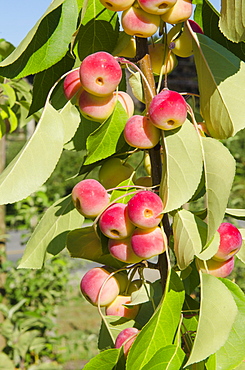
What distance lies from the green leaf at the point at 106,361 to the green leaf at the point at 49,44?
39cm

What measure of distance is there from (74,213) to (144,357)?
0.27m

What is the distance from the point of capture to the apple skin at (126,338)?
593 millimetres

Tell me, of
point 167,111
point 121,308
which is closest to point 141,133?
point 167,111

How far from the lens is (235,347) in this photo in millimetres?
570

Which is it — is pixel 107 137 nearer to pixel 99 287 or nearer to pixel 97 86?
pixel 97 86

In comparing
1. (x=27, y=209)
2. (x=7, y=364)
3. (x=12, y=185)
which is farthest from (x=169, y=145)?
(x=27, y=209)

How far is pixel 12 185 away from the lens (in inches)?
22.6

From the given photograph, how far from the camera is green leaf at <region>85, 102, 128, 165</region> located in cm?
63

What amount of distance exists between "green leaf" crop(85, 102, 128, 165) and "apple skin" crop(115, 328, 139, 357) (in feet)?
0.77

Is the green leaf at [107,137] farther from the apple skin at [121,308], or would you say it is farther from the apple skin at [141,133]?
the apple skin at [121,308]

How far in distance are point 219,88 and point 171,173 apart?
127 mm

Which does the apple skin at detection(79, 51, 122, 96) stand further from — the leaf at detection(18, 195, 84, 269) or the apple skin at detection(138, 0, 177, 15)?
the leaf at detection(18, 195, 84, 269)

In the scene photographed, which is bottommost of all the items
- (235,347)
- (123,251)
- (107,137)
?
(235,347)

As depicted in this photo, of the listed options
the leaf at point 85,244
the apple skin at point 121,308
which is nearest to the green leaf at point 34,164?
the leaf at point 85,244
